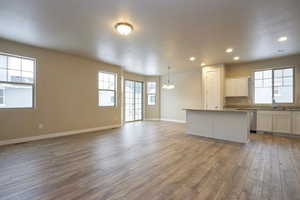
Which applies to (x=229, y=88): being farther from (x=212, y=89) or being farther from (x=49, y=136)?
(x=49, y=136)

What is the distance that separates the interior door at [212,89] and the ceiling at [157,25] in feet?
5.60

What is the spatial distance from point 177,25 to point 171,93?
584 centimetres

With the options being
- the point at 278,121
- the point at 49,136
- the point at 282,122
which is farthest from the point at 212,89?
the point at 49,136

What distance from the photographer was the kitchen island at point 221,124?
427 centimetres

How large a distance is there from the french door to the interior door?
415 centimetres

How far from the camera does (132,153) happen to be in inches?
134

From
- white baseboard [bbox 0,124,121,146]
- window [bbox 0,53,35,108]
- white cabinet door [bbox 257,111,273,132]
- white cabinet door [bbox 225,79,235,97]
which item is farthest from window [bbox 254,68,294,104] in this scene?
window [bbox 0,53,35,108]

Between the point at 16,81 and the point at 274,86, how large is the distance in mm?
8726

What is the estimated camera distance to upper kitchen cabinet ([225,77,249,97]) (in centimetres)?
594

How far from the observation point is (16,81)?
4.23m

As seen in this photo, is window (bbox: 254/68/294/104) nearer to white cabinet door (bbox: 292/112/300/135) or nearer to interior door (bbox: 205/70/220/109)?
white cabinet door (bbox: 292/112/300/135)

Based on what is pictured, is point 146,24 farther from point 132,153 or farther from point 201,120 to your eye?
point 201,120

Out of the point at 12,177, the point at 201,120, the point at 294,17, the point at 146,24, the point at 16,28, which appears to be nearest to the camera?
the point at 12,177

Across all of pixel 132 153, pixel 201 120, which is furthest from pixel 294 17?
pixel 132 153
